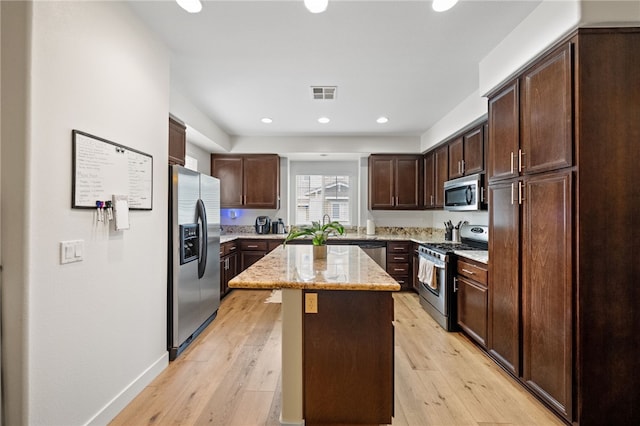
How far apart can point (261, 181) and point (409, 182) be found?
2604 mm

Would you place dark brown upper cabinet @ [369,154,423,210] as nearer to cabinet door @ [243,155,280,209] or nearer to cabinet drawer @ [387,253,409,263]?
cabinet drawer @ [387,253,409,263]

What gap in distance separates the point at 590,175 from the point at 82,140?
9.25ft

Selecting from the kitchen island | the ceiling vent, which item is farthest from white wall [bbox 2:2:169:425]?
the ceiling vent

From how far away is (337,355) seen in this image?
1.68 metres

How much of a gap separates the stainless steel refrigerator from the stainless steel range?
260 cm

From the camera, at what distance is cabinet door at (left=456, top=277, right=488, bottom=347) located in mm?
2652

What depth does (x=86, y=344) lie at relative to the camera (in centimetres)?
162

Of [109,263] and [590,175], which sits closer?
[590,175]

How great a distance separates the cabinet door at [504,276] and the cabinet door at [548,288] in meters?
0.08

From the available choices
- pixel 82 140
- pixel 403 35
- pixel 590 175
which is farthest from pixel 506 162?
→ pixel 82 140

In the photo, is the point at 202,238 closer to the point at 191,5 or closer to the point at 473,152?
the point at 191,5

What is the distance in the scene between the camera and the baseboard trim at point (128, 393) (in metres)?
1.73

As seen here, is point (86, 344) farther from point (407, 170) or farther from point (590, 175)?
point (407, 170)

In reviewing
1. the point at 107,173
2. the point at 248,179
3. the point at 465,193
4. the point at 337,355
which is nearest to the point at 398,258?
the point at 465,193
